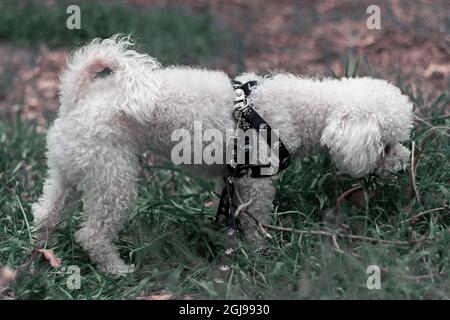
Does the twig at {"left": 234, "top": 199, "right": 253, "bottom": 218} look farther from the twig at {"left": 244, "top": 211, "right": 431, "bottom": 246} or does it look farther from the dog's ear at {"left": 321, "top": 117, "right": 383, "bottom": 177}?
the dog's ear at {"left": 321, "top": 117, "right": 383, "bottom": 177}

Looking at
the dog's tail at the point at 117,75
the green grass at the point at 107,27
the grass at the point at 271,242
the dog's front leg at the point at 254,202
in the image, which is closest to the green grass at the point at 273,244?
the grass at the point at 271,242

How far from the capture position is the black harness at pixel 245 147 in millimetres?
3381

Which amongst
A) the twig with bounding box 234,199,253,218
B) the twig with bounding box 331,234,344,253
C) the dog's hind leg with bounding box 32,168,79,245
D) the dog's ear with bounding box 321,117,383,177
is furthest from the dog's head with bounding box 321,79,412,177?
the dog's hind leg with bounding box 32,168,79,245

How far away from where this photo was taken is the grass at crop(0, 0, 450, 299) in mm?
3004

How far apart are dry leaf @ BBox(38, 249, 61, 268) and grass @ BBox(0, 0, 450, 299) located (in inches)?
1.2

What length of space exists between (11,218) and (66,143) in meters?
0.90

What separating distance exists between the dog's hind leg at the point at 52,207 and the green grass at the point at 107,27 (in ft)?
11.1

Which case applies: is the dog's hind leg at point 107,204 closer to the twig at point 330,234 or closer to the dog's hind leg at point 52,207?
the dog's hind leg at point 52,207

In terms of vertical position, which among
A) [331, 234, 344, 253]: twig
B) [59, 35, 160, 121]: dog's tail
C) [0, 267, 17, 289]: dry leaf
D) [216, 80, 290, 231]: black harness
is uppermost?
[59, 35, 160, 121]: dog's tail

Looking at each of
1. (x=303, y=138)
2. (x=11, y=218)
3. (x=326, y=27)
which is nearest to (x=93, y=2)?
(x=326, y=27)

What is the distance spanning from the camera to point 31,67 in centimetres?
671

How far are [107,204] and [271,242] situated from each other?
2.96 ft

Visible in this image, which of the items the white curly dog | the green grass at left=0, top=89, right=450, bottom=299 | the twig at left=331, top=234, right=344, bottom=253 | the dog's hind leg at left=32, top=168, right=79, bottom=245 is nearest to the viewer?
the green grass at left=0, top=89, right=450, bottom=299

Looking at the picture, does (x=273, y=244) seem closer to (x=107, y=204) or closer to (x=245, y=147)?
(x=245, y=147)
